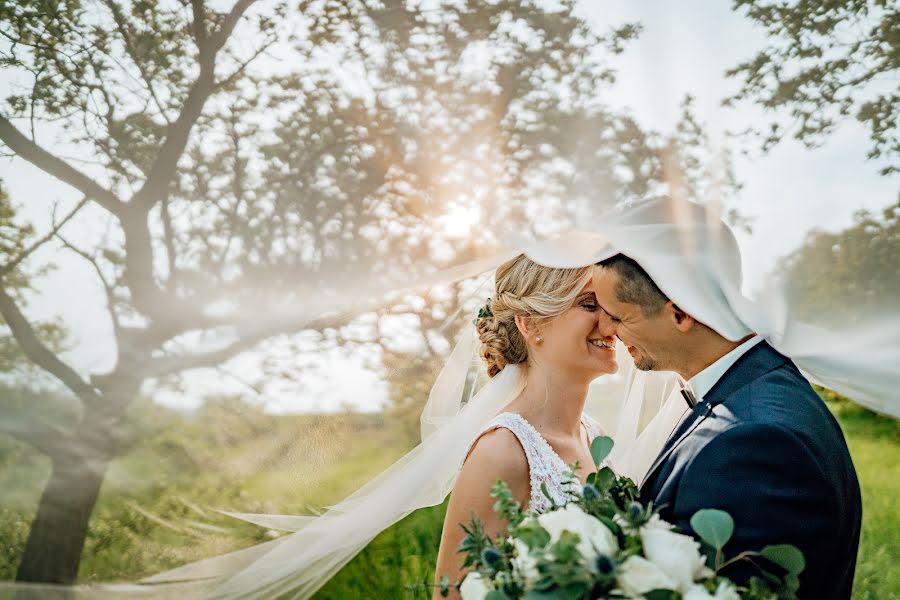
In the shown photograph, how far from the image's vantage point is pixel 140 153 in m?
2.72

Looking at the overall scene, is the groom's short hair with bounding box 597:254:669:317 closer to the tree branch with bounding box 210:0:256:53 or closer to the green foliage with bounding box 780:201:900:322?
the green foliage with bounding box 780:201:900:322

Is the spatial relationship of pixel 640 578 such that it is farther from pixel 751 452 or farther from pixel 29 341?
pixel 29 341

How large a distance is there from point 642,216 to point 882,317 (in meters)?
0.72

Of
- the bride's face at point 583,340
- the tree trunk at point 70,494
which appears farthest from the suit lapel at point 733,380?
the tree trunk at point 70,494

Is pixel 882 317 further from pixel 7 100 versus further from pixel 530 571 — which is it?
pixel 7 100

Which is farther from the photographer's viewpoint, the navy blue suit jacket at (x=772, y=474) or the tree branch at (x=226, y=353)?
the tree branch at (x=226, y=353)

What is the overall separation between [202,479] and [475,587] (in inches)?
83.6

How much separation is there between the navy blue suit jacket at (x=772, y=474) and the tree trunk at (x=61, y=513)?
254cm

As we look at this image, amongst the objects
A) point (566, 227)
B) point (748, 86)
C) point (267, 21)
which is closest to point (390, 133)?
point (267, 21)

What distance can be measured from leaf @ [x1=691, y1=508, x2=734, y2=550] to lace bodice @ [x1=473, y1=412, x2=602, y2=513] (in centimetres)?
115

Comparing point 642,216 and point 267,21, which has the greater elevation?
point 267,21

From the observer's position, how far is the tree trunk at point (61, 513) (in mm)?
3156

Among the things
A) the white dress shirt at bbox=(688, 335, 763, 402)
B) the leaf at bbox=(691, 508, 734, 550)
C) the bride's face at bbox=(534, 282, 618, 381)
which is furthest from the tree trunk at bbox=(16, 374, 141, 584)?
the leaf at bbox=(691, 508, 734, 550)

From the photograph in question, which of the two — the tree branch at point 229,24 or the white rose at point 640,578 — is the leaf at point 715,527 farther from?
the tree branch at point 229,24
